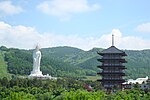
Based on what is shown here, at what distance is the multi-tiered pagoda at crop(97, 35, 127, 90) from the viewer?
251 feet

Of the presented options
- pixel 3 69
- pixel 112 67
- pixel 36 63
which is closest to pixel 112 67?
pixel 112 67

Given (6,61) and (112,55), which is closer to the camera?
(112,55)

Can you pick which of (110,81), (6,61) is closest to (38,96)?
(110,81)

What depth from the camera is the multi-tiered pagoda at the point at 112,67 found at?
76.5 meters

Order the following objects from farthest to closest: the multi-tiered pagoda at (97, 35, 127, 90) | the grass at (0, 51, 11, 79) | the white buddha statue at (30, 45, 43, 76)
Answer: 1. the grass at (0, 51, 11, 79)
2. the white buddha statue at (30, 45, 43, 76)
3. the multi-tiered pagoda at (97, 35, 127, 90)

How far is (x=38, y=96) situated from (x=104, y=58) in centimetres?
1581

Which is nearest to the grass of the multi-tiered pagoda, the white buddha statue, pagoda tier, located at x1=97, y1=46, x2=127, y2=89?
the white buddha statue

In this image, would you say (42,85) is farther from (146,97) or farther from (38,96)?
(146,97)

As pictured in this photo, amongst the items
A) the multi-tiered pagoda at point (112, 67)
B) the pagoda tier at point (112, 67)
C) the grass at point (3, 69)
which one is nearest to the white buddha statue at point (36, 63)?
A: the grass at point (3, 69)

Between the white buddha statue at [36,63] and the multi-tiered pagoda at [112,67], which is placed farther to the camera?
the white buddha statue at [36,63]

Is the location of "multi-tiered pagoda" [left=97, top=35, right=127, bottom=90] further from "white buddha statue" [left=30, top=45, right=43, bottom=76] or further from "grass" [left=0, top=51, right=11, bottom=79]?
"grass" [left=0, top=51, right=11, bottom=79]

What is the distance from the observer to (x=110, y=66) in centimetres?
7675

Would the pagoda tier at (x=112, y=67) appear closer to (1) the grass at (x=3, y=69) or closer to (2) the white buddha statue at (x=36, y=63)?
(2) the white buddha statue at (x=36, y=63)

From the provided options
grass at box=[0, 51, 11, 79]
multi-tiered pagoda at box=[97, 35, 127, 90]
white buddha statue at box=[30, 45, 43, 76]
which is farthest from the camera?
grass at box=[0, 51, 11, 79]
